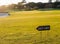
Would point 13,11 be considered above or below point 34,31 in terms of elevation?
above

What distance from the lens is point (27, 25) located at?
11.0 feet

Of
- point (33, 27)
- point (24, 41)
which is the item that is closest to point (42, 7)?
point (33, 27)

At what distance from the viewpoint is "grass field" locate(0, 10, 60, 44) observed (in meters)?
3.32

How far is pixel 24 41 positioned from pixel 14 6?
65 centimetres

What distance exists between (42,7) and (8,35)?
0.80 m

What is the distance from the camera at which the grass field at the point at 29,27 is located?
10.9 feet

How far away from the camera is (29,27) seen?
3363mm

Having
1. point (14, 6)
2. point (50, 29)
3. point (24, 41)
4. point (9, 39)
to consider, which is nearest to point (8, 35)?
point (9, 39)

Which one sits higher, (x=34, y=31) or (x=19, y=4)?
(x=19, y=4)

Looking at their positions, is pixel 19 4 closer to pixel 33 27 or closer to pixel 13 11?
pixel 13 11

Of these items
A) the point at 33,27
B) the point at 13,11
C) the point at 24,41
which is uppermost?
the point at 13,11

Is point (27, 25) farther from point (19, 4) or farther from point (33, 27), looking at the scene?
point (19, 4)

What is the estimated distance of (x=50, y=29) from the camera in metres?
3.42

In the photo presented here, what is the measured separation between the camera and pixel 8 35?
3324mm
